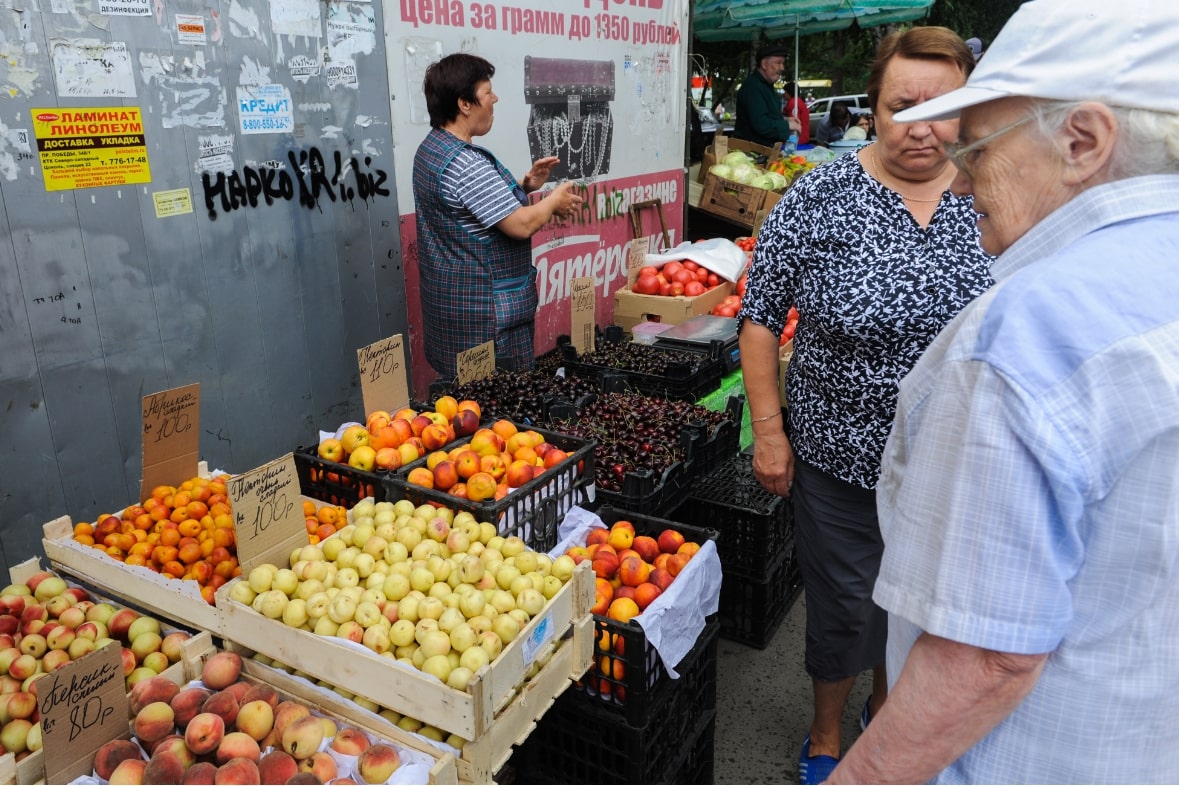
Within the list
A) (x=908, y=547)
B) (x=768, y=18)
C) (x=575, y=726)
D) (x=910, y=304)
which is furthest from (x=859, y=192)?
(x=768, y=18)

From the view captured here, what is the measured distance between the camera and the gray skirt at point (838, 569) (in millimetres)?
2580

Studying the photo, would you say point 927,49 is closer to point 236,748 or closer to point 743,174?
point 236,748

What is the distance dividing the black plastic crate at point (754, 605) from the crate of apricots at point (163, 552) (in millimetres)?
1893

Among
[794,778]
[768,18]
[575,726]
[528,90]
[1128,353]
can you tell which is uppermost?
[768,18]

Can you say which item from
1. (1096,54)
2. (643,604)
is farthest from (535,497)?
(1096,54)

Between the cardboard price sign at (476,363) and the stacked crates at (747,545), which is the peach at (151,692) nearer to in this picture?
the cardboard price sign at (476,363)

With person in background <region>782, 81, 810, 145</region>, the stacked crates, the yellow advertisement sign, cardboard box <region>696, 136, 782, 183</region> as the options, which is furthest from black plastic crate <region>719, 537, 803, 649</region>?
person in background <region>782, 81, 810, 145</region>

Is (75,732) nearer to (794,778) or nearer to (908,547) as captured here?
(908,547)

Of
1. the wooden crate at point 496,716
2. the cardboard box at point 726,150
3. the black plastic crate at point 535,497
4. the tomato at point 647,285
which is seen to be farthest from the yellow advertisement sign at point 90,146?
the cardboard box at point 726,150

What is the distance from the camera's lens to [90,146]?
3.41 m

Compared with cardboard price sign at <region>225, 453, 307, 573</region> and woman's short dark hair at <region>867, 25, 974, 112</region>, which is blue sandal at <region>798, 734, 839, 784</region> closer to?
cardboard price sign at <region>225, 453, 307, 573</region>

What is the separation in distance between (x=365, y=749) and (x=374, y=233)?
3.33 meters

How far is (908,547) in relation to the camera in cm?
108

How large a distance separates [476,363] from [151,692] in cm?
203
